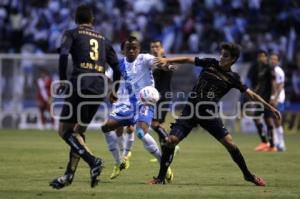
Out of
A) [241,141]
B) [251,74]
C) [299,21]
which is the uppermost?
[299,21]

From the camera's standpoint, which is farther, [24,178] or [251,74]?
[251,74]

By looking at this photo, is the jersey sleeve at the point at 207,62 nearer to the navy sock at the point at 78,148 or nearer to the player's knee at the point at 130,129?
the navy sock at the point at 78,148

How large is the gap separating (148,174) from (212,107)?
2.23 metres

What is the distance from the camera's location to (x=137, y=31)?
3547 cm

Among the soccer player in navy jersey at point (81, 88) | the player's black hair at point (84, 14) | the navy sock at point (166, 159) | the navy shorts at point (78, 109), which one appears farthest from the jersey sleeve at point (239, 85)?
the player's black hair at point (84, 14)

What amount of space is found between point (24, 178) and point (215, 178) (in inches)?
131

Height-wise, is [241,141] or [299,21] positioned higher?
[299,21]

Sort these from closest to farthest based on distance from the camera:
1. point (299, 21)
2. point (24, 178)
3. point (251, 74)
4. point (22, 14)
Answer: point (24, 178) < point (251, 74) < point (299, 21) < point (22, 14)

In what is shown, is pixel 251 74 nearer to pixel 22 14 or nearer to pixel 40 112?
pixel 40 112

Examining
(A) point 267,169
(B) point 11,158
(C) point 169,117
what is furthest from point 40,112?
(A) point 267,169

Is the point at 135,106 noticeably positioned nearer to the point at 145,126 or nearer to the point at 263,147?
the point at 145,126

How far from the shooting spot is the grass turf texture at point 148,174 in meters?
12.0

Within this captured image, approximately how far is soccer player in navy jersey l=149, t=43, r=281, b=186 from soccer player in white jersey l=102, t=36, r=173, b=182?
0.75m

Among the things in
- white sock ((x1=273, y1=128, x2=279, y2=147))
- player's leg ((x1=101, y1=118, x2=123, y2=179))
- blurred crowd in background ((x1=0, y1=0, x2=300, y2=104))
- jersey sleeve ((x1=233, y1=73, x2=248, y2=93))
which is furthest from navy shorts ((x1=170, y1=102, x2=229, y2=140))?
blurred crowd in background ((x1=0, y1=0, x2=300, y2=104))
